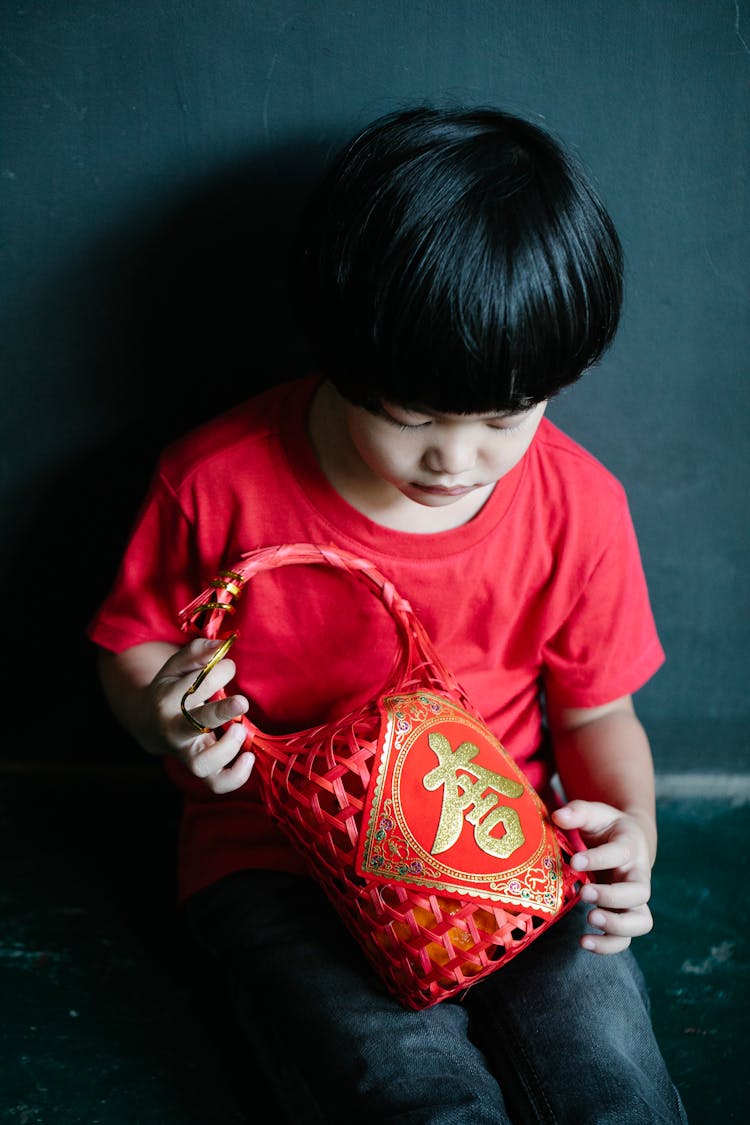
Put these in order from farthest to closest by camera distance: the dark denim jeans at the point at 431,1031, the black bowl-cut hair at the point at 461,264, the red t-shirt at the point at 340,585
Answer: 1. the red t-shirt at the point at 340,585
2. the dark denim jeans at the point at 431,1031
3. the black bowl-cut hair at the point at 461,264

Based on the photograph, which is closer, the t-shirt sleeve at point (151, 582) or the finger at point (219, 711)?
the finger at point (219, 711)

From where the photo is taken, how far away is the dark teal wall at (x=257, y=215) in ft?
2.77

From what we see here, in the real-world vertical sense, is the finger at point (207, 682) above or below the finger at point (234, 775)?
above

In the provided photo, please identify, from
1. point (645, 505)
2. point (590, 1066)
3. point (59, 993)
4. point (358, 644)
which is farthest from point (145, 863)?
Result: point (645, 505)

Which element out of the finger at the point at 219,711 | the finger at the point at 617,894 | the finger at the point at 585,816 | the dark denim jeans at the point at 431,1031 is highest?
the finger at the point at 219,711

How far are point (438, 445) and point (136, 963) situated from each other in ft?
1.93

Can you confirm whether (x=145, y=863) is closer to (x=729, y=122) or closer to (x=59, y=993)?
(x=59, y=993)

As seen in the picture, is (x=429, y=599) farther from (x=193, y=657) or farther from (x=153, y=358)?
(x=153, y=358)

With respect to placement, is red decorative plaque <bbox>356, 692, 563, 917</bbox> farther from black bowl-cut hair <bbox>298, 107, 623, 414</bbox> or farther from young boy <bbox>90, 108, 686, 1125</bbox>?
black bowl-cut hair <bbox>298, 107, 623, 414</bbox>

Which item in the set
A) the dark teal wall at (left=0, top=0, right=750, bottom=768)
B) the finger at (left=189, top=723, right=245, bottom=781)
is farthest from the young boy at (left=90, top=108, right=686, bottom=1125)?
the dark teal wall at (left=0, top=0, right=750, bottom=768)

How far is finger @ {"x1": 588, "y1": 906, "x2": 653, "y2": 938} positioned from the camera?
0.72 metres

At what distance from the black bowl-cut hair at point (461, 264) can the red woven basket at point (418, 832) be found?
0.20m

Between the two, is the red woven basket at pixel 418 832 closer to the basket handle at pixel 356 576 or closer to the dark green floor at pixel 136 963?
the basket handle at pixel 356 576

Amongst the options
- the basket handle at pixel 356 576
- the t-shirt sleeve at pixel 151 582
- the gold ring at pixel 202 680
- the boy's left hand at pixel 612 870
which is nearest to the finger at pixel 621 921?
the boy's left hand at pixel 612 870
